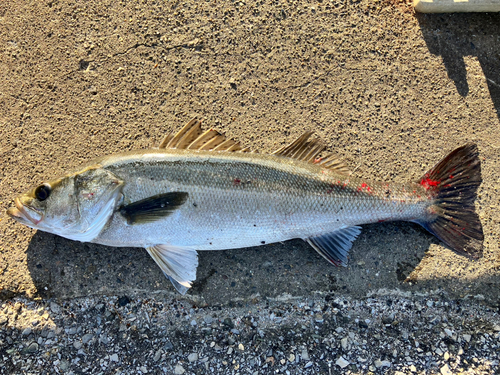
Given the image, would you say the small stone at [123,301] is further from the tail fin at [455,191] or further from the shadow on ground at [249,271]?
the tail fin at [455,191]

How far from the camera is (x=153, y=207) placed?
267 centimetres

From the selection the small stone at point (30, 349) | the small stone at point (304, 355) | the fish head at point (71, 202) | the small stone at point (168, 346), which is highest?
the fish head at point (71, 202)

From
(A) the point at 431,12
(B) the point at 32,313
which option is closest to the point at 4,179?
(B) the point at 32,313

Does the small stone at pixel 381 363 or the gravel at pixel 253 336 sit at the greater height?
the gravel at pixel 253 336

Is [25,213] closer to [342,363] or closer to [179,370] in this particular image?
[179,370]

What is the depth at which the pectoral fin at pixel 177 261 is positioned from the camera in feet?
9.37

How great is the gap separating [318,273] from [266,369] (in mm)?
929

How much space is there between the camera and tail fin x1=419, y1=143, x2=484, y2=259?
2.88m

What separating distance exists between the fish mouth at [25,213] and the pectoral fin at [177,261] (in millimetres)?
877

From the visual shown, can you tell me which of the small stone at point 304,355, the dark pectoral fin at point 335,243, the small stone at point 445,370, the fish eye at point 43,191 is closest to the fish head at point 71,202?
the fish eye at point 43,191

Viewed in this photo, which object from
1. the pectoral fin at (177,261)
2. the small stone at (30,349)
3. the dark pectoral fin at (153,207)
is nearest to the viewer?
the dark pectoral fin at (153,207)

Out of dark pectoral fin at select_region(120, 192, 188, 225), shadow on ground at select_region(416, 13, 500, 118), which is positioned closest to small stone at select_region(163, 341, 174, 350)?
dark pectoral fin at select_region(120, 192, 188, 225)

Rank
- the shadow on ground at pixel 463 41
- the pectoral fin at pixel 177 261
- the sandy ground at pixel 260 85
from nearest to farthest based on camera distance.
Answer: the pectoral fin at pixel 177 261 → the sandy ground at pixel 260 85 → the shadow on ground at pixel 463 41

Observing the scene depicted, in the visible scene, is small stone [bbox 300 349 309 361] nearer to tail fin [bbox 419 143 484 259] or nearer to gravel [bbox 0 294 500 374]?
gravel [bbox 0 294 500 374]
